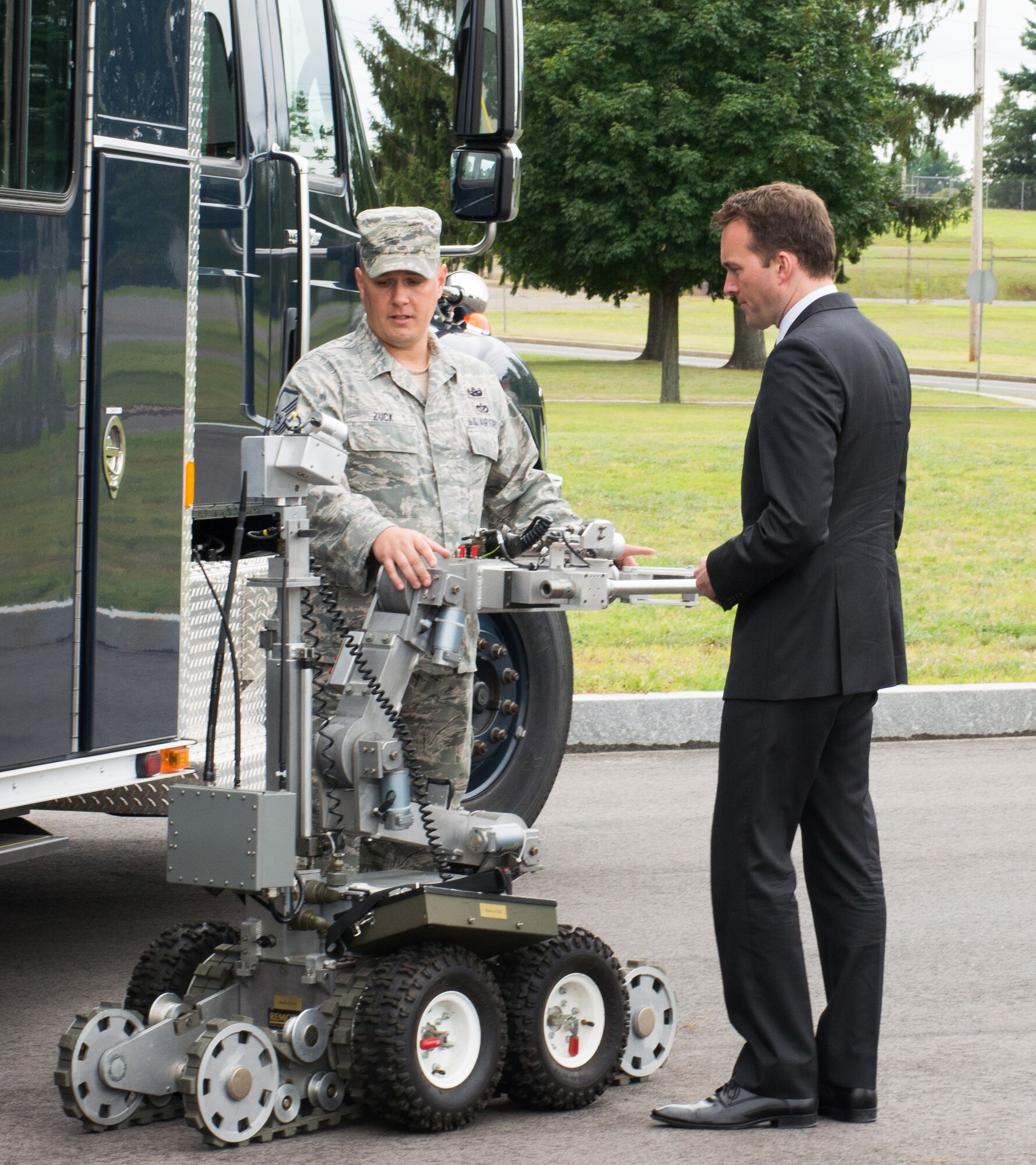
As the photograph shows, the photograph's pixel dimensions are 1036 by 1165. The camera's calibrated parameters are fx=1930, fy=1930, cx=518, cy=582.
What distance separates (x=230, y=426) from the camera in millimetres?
5812

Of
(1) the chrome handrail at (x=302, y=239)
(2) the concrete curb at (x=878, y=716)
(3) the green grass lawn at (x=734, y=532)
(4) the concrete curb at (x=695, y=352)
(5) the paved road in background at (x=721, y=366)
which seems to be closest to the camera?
(1) the chrome handrail at (x=302, y=239)

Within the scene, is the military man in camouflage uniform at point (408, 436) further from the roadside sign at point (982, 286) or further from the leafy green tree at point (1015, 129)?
the leafy green tree at point (1015, 129)

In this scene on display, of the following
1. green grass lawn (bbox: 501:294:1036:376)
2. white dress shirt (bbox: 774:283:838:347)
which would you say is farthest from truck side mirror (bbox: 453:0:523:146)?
green grass lawn (bbox: 501:294:1036:376)

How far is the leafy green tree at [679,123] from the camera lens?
39.2 meters

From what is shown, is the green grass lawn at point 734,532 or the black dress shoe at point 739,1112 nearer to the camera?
the black dress shoe at point 739,1112

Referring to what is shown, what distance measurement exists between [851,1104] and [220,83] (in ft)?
11.5

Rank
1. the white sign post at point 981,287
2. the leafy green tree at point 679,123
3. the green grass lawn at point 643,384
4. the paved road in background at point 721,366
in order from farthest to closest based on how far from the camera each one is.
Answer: the leafy green tree at point 679,123
the paved road in background at point 721,366
the white sign post at point 981,287
the green grass lawn at point 643,384

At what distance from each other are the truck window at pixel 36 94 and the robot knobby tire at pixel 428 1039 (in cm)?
202

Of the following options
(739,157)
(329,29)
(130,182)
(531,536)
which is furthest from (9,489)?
(739,157)

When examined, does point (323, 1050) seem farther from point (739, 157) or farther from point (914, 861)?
point (739, 157)

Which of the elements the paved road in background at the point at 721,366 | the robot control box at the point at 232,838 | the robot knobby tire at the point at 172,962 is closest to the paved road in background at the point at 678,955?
the robot knobby tire at the point at 172,962

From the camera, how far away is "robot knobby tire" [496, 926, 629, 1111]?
439cm

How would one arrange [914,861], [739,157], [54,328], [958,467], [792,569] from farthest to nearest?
[739,157], [958,467], [914,861], [54,328], [792,569]

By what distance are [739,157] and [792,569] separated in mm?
36417
